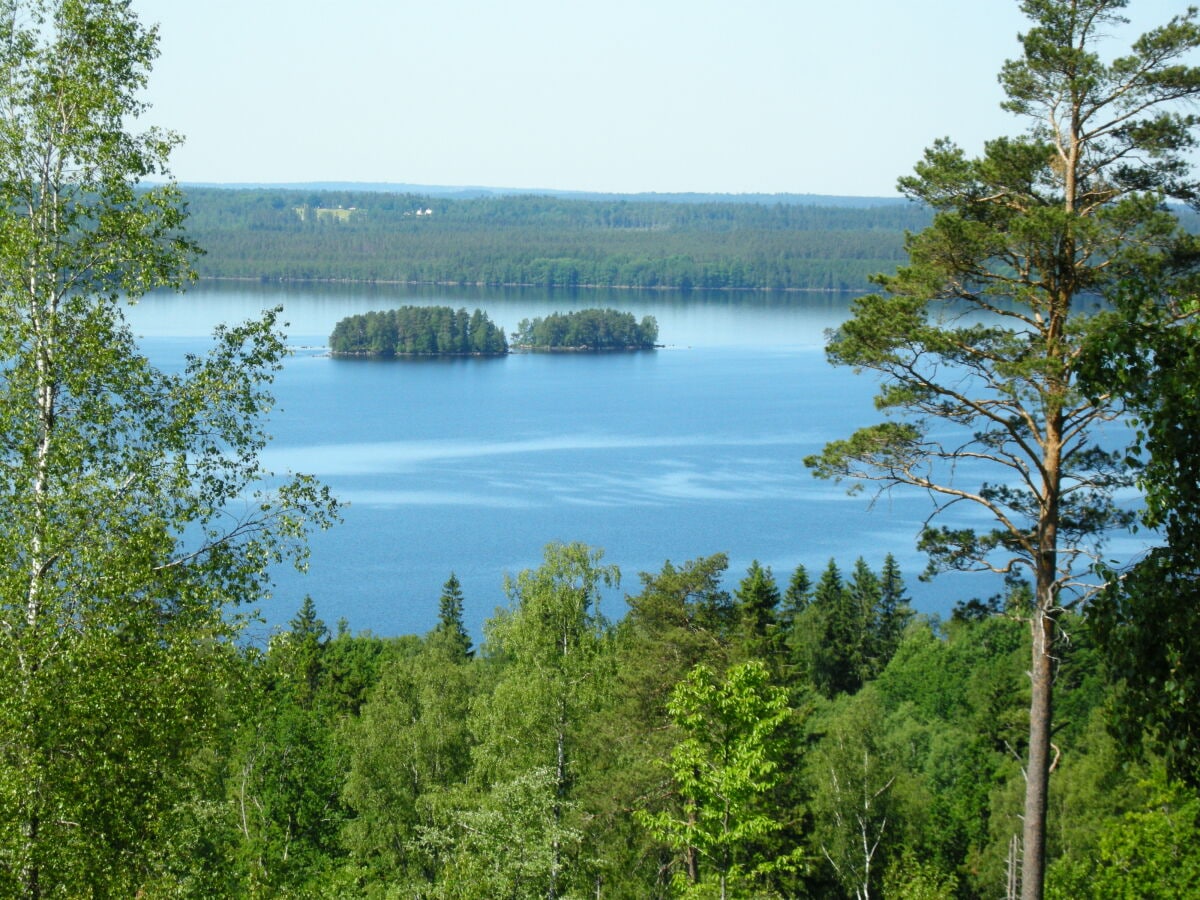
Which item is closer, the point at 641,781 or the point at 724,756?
the point at 724,756

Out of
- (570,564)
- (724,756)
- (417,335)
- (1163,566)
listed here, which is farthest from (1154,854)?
(417,335)

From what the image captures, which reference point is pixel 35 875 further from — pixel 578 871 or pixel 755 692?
pixel 578 871

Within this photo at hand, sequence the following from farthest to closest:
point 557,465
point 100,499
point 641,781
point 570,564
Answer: point 557,465, point 570,564, point 641,781, point 100,499

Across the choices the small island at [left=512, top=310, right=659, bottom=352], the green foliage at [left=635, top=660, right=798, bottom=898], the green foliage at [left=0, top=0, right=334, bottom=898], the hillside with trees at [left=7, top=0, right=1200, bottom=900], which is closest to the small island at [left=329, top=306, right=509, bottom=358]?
the small island at [left=512, top=310, right=659, bottom=352]

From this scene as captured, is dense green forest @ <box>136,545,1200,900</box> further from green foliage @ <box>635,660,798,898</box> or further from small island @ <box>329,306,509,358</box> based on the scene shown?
small island @ <box>329,306,509,358</box>

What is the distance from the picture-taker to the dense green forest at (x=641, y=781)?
1038 cm

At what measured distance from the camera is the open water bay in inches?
1801

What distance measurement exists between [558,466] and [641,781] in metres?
49.8

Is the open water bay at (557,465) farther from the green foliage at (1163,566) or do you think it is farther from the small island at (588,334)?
the green foliage at (1163,566)

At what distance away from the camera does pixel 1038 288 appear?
955cm

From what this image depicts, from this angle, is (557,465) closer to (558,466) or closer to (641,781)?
(558,466)

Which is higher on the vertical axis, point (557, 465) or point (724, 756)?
point (724, 756)

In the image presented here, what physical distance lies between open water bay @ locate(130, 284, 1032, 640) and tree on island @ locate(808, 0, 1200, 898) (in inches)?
493

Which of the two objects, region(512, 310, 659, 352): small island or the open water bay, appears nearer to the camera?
the open water bay
